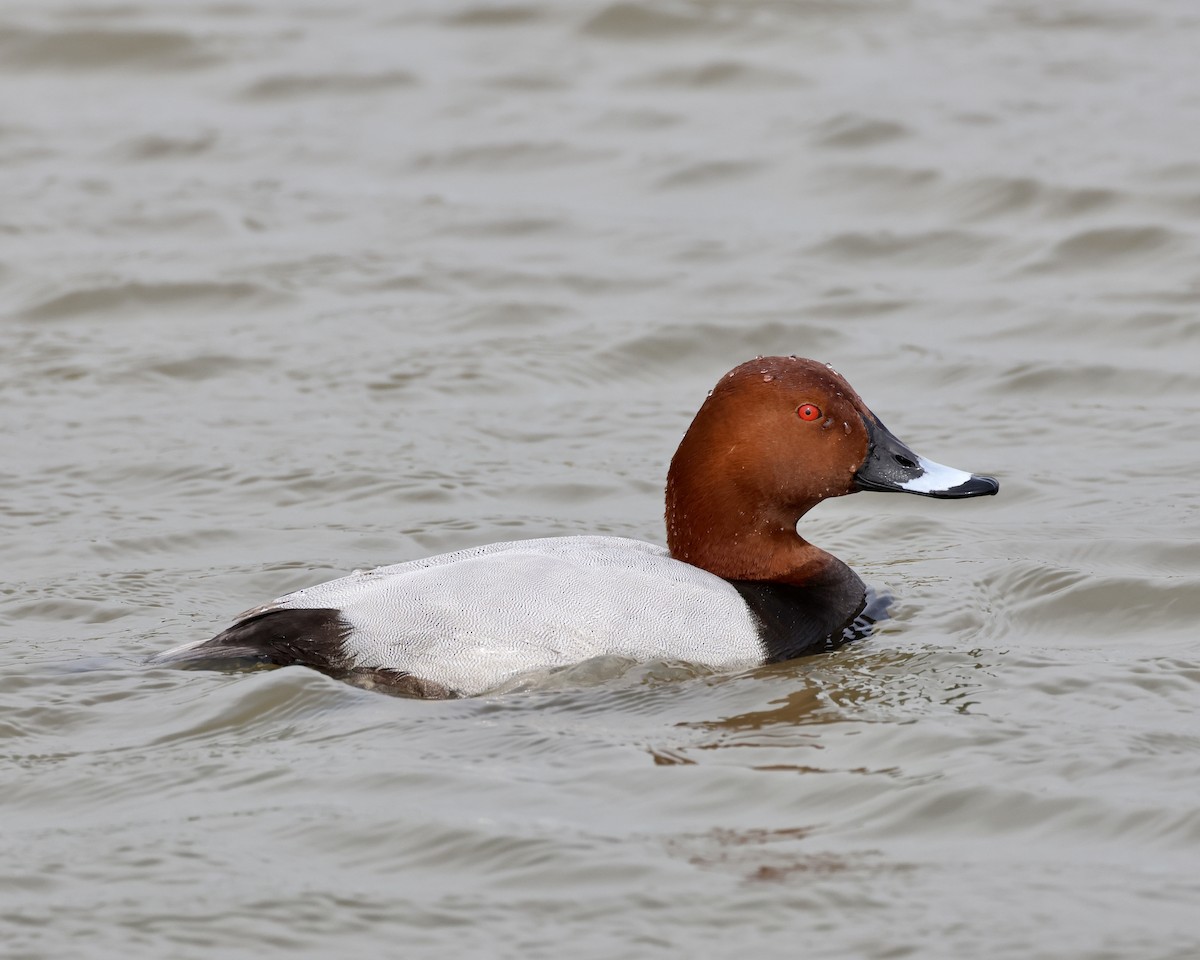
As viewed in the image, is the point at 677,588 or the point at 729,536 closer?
the point at 677,588

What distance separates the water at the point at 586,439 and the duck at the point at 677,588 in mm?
97

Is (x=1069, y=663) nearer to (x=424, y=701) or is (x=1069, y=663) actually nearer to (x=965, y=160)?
(x=424, y=701)

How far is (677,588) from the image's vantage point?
528cm

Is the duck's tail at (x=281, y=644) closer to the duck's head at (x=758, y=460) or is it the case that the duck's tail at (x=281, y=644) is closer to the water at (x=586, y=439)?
the water at (x=586, y=439)

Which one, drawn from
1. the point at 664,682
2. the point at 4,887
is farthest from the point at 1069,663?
the point at 4,887

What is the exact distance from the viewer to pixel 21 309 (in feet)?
30.9

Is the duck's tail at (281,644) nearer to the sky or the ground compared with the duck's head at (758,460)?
nearer to the ground

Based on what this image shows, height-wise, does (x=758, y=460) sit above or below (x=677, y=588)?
above

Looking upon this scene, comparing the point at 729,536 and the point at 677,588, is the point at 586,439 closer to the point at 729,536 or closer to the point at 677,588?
the point at 729,536

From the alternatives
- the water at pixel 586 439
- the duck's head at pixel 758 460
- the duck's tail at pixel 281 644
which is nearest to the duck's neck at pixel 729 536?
the duck's head at pixel 758 460

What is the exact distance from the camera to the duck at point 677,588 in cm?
507

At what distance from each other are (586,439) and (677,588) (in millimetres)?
2724

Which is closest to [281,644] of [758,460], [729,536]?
[729,536]

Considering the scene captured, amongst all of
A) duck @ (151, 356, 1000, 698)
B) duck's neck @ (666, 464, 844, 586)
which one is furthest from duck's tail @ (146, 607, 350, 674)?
duck's neck @ (666, 464, 844, 586)
